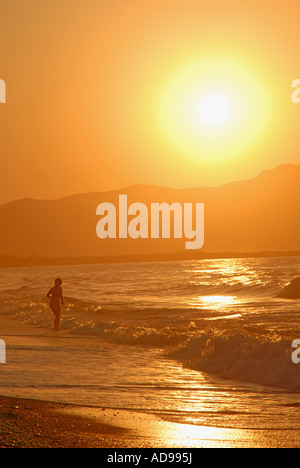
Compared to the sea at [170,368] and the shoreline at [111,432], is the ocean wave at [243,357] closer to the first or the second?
the sea at [170,368]

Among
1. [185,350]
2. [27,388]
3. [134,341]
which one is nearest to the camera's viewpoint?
[27,388]

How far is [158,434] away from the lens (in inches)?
322

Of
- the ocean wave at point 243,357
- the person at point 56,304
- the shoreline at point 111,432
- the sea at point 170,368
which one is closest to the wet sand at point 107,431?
the shoreline at point 111,432

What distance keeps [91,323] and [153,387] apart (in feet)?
40.9

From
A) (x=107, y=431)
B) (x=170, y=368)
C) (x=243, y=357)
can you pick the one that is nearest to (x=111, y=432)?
(x=107, y=431)

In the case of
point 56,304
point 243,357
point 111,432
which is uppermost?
point 56,304

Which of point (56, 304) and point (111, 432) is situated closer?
point (111, 432)

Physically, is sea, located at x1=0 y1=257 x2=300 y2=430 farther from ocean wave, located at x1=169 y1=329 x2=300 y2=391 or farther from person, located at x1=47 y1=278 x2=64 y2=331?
person, located at x1=47 y1=278 x2=64 y2=331

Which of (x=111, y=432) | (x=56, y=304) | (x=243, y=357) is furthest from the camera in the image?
(x=56, y=304)

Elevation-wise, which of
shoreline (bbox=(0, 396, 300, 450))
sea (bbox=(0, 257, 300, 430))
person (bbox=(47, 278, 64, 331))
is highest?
person (bbox=(47, 278, 64, 331))

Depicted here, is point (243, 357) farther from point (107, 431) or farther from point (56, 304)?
point (56, 304)

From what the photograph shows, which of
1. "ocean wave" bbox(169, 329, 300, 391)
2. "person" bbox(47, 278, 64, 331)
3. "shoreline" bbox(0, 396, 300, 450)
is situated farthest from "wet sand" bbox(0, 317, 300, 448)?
"person" bbox(47, 278, 64, 331)
